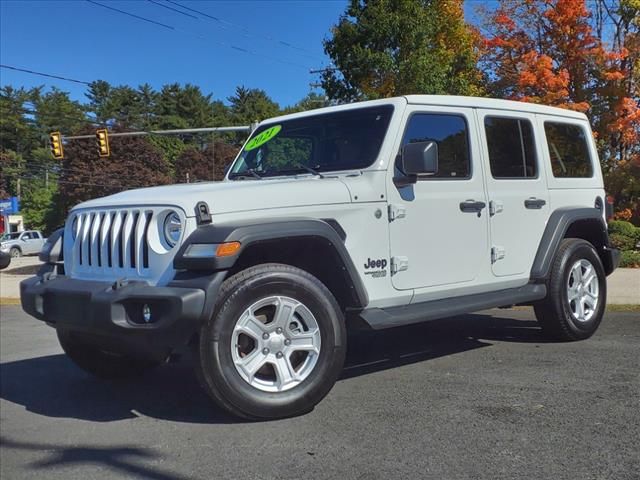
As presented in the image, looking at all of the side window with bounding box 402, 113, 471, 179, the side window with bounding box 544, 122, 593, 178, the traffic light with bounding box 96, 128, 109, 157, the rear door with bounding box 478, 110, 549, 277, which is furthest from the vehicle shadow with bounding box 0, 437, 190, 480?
the traffic light with bounding box 96, 128, 109, 157

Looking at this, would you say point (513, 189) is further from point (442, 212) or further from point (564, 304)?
point (564, 304)

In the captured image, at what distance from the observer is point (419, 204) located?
4613 mm

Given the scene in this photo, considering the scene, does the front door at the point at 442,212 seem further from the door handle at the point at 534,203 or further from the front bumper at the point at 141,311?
the front bumper at the point at 141,311

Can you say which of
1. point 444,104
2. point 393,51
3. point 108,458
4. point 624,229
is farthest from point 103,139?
point 108,458

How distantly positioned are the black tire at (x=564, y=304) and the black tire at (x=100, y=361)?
344 cm

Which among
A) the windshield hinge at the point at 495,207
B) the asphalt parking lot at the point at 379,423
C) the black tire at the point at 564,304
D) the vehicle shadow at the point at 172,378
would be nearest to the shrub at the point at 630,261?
the vehicle shadow at the point at 172,378

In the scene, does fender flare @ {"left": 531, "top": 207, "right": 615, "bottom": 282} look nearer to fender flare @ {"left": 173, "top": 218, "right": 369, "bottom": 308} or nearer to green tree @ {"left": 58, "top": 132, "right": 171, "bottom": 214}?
fender flare @ {"left": 173, "top": 218, "right": 369, "bottom": 308}

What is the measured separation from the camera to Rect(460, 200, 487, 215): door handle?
4.89 meters

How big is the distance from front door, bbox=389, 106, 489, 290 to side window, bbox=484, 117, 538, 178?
23cm

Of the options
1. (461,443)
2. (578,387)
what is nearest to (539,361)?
(578,387)

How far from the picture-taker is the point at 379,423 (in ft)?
12.4

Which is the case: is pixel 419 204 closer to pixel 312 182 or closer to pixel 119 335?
pixel 312 182

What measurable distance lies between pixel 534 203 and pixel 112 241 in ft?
11.4

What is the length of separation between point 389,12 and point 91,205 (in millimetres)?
10090
